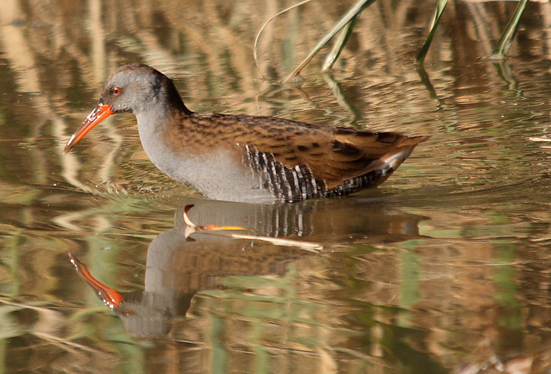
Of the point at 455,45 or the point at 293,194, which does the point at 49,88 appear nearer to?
the point at 293,194

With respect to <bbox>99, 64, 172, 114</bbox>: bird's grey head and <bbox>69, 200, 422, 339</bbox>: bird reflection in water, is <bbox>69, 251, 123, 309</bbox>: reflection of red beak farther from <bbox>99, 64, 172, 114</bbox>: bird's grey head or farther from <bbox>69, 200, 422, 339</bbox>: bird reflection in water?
<bbox>99, 64, 172, 114</bbox>: bird's grey head

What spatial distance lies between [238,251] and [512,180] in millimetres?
1665

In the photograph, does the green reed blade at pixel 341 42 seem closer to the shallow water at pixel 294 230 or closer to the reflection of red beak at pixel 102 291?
the shallow water at pixel 294 230

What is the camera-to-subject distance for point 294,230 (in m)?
3.67

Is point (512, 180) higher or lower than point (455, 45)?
lower

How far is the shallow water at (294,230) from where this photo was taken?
8.20 feet

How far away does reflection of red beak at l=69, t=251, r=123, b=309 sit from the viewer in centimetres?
287

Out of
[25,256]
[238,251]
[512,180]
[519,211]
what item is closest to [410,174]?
[512,180]

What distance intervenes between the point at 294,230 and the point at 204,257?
0.56 meters

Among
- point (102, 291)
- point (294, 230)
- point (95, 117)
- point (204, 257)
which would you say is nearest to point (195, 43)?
point (95, 117)

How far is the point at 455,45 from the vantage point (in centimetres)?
714

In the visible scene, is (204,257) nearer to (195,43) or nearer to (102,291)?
(102,291)

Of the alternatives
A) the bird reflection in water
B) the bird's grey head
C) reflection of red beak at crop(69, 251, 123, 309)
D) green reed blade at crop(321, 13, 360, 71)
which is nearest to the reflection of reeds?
green reed blade at crop(321, 13, 360, 71)

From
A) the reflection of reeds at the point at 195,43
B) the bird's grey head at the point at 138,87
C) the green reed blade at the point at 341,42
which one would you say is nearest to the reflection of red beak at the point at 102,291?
the bird's grey head at the point at 138,87
